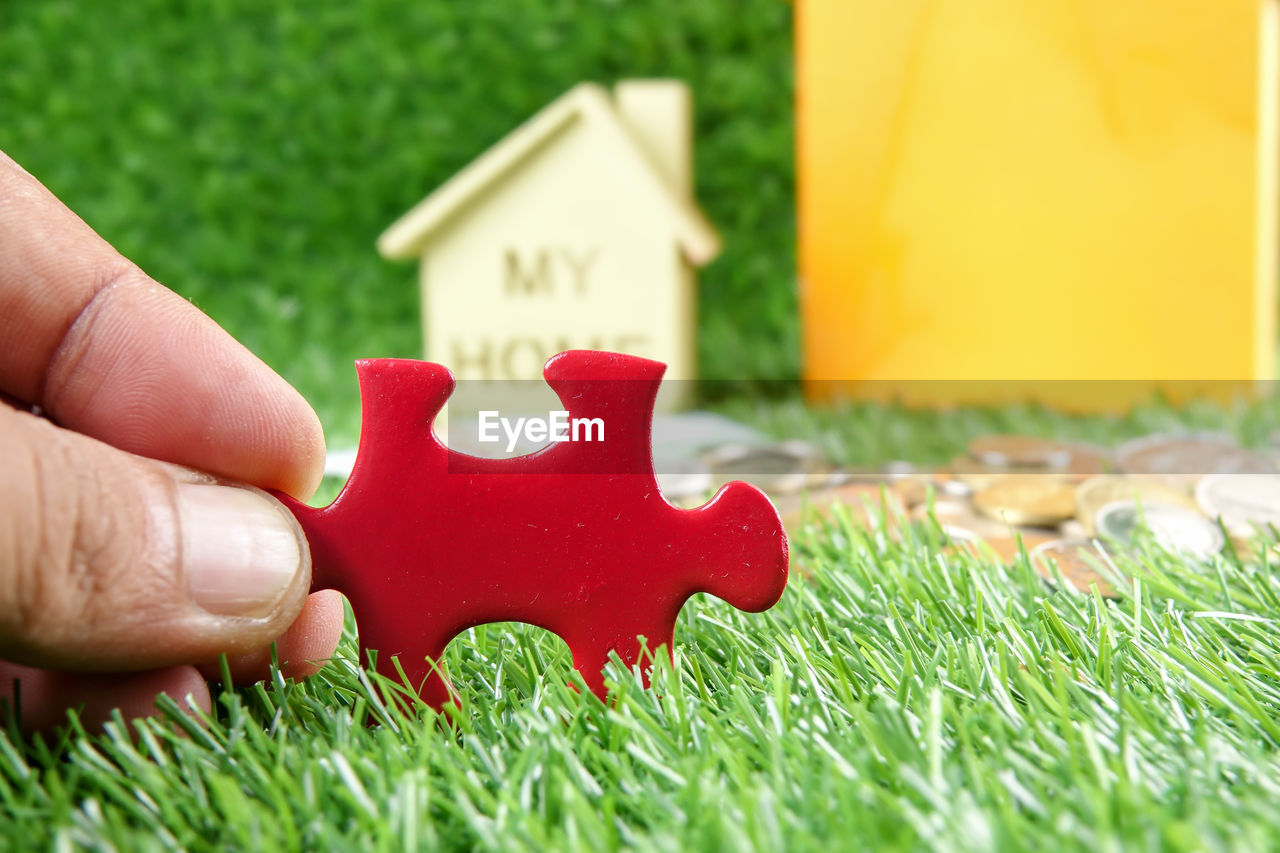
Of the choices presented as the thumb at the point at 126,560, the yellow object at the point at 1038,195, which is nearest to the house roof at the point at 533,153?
the yellow object at the point at 1038,195

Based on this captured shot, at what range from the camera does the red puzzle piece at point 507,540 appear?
0.50 meters

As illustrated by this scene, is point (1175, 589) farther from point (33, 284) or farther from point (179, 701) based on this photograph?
point (33, 284)

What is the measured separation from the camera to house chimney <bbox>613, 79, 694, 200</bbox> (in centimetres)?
167

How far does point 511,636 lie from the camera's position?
0.61 meters

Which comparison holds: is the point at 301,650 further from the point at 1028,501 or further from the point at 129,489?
the point at 1028,501

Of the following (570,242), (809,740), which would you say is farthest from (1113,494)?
(570,242)

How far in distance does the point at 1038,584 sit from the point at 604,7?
161 centimetres

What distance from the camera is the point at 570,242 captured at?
5.39 ft

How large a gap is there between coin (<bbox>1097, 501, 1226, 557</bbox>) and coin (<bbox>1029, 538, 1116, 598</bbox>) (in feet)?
0.12

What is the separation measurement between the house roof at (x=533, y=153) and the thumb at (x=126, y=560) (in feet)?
3.82

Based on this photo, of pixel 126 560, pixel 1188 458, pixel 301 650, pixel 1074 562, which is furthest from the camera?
pixel 1188 458

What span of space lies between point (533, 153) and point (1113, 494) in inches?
42.0

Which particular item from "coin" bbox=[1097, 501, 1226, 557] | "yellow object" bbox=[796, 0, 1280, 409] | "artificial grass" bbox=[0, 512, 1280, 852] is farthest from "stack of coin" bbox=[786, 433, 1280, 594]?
"yellow object" bbox=[796, 0, 1280, 409]

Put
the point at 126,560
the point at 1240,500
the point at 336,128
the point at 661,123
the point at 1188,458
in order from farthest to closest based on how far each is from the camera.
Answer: the point at 336,128 → the point at 661,123 → the point at 1188,458 → the point at 1240,500 → the point at 126,560
